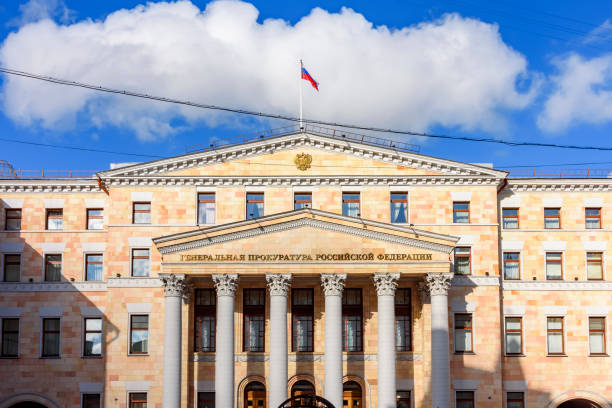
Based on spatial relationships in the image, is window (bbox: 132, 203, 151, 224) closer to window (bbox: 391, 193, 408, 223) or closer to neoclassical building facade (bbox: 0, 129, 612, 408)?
neoclassical building facade (bbox: 0, 129, 612, 408)

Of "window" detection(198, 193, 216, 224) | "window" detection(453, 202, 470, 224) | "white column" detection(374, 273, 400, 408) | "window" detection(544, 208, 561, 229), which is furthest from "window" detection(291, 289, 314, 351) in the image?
"window" detection(544, 208, 561, 229)

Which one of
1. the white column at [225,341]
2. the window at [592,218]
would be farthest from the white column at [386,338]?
the window at [592,218]

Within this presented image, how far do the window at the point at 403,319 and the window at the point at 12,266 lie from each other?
25.0 m

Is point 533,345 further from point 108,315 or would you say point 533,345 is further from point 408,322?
point 108,315

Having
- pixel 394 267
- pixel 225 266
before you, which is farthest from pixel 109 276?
pixel 394 267

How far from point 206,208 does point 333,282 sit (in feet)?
34.8

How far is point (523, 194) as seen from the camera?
53500 millimetres

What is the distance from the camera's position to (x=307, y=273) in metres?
46.2

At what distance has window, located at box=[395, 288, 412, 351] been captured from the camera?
49.8 m

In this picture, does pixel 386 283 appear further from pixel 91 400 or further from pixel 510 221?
pixel 91 400

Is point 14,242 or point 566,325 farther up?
point 14,242

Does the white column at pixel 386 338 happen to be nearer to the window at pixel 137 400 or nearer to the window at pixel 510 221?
the window at pixel 510 221

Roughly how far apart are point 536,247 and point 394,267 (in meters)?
12.1

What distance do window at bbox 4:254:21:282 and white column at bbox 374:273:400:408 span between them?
24.2 meters
